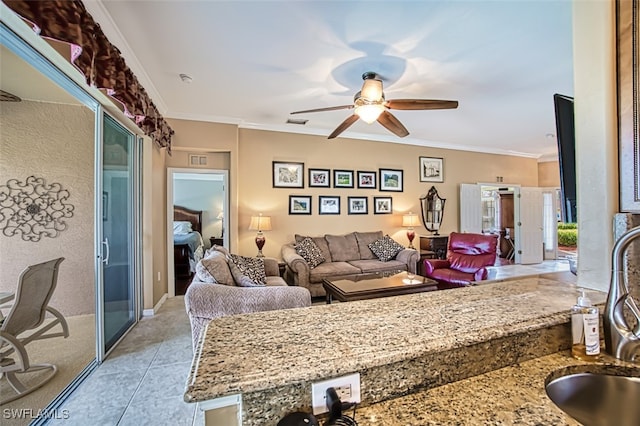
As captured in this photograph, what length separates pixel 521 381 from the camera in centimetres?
82

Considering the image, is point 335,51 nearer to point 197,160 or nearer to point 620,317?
point 620,317

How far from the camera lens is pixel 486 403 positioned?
72 cm

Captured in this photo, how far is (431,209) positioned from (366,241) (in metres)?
1.78

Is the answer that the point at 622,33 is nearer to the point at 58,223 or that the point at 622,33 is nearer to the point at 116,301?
the point at 116,301

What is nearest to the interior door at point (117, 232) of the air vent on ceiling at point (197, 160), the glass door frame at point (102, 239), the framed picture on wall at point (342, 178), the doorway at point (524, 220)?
the glass door frame at point (102, 239)

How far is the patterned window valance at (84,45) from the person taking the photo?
136 centimetres

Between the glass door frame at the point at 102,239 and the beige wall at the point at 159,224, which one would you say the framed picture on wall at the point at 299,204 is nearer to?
the beige wall at the point at 159,224

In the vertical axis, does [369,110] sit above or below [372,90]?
below

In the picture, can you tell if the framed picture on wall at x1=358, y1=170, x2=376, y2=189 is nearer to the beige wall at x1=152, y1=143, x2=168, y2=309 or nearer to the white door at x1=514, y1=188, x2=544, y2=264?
the beige wall at x1=152, y1=143, x2=168, y2=309

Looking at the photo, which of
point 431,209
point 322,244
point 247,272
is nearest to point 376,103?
point 247,272

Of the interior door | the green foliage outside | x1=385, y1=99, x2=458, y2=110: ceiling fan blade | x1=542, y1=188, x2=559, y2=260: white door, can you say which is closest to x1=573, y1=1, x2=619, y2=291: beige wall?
x1=385, y1=99, x2=458, y2=110: ceiling fan blade

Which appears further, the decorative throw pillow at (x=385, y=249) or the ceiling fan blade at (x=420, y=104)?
the decorative throw pillow at (x=385, y=249)

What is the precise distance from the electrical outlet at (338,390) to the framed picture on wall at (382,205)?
5.00 metres

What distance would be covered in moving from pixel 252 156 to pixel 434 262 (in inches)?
132
